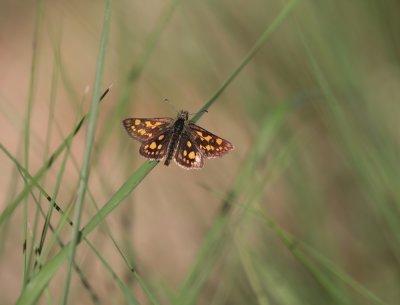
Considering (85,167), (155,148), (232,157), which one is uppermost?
(232,157)

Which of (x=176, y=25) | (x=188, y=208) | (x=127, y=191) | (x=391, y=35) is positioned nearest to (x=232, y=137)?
(x=188, y=208)

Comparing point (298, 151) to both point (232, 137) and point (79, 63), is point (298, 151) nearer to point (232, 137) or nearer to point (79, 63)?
point (232, 137)

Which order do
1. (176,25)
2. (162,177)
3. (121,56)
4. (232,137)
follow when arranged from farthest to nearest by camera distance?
(162,177) < (176,25) < (232,137) < (121,56)

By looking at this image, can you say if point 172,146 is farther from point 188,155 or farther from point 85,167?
point 85,167

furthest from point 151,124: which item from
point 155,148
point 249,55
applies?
point 249,55

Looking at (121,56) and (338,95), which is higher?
(338,95)

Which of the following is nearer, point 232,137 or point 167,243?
point 232,137

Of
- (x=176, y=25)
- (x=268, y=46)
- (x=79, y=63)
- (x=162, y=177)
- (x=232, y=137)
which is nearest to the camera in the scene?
(x=268, y=46)
